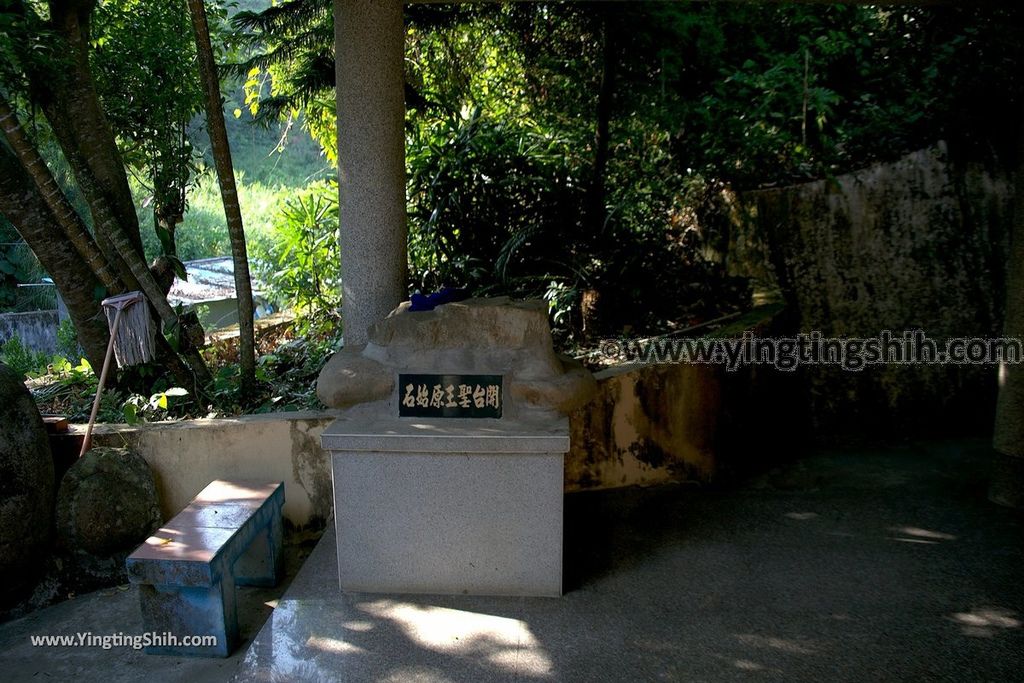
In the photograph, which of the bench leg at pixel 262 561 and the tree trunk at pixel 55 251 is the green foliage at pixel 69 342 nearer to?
the tree trunk at pixel 55 251

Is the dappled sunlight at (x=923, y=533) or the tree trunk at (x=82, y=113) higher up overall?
the tree trunk at (x=82, y=113)

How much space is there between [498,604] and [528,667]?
0.45m

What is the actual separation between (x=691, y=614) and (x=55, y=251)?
4.03 m

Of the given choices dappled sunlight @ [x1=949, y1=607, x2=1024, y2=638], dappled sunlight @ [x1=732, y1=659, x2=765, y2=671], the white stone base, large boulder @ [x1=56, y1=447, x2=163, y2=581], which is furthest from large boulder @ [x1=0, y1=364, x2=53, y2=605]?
dappled sunlight @ [x1=949, y1=607, x2=1024, y2=638]

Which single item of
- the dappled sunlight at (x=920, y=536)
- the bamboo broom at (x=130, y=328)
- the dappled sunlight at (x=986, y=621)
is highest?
the bamboo broom at (x=130, y=328)

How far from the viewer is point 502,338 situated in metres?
3.42

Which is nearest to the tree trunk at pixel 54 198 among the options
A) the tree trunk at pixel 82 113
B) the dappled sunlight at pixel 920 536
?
the tree trunk at pixel 82 113

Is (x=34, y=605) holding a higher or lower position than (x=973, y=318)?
lower

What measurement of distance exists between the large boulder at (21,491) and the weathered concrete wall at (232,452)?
0.30 metres

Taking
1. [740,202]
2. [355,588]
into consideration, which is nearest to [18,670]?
[355,588]

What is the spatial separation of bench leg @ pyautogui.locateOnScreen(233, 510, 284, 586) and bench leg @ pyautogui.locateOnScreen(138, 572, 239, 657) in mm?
486

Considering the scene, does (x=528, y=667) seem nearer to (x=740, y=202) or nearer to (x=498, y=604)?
(x=498, y=604)

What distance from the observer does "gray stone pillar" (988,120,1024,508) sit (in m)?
3.85

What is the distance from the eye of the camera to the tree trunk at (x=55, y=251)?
14.1 feet
